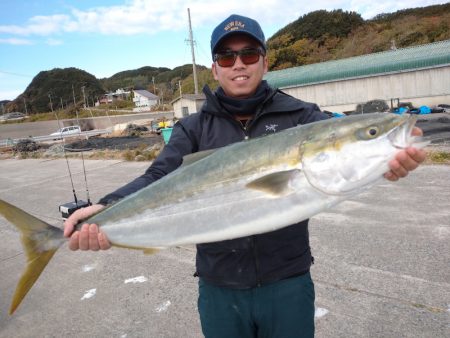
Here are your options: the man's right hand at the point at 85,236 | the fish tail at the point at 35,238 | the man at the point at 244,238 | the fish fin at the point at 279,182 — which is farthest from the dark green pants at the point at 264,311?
the fish tail at the point at 35,238

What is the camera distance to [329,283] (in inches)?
154

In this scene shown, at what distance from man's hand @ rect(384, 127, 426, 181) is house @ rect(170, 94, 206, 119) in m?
33.9

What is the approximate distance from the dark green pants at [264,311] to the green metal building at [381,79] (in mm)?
28088

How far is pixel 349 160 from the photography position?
1904 millimetres

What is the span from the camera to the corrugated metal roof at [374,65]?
2652 cm

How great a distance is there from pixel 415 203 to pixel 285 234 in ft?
15.1

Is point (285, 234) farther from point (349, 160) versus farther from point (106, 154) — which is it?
point (106, 154)

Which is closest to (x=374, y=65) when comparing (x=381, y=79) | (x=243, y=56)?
(x=381, y=79)

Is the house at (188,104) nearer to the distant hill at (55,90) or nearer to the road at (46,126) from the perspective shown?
the road at (46,126)

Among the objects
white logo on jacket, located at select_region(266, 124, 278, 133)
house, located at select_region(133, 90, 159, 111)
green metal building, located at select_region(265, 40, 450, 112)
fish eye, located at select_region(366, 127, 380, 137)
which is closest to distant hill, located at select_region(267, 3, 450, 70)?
green metal building, located at select_region(265, 40, 450, 112)

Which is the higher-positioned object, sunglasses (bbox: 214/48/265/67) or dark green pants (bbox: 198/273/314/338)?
sunglasses (bbox: 214/48/265/67)

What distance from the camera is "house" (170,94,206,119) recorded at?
3584 cm

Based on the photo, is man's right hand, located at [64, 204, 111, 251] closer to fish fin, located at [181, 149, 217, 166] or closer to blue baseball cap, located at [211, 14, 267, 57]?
fish fin, located at [181, 149, 217, 166]

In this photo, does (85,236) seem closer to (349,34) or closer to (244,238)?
(244,238)
